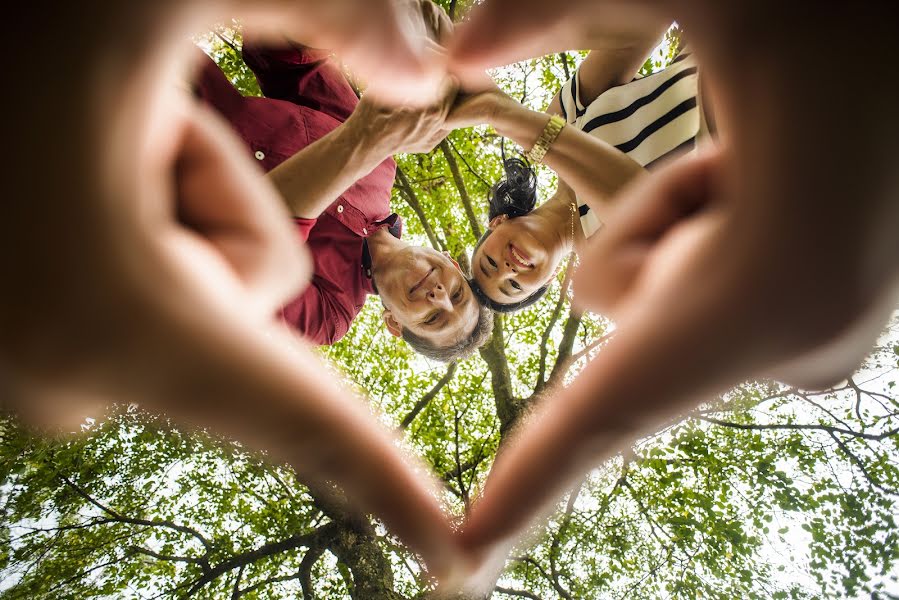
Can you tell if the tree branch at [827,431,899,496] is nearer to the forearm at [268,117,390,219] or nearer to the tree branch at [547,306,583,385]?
the tree branch at [547,306,583,385]

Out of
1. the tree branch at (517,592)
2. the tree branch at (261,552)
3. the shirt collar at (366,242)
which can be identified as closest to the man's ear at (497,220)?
the shirt collar at (366,242)

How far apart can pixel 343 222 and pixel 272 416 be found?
6.49ft

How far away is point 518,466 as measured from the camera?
2.41ft

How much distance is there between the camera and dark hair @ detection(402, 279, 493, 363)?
3031 millimetres

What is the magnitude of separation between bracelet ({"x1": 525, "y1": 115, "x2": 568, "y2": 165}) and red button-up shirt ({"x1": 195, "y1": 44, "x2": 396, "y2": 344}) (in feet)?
3.25

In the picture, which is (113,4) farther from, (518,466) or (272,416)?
(518,466)

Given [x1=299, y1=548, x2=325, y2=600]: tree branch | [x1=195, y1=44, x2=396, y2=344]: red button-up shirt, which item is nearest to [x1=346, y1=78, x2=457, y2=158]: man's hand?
[x1=195, y1=44, x2=396, y2=344]: red button-up shirt

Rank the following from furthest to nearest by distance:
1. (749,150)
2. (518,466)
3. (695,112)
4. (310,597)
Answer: (310,597), (695,112), (518,466), (749,150)

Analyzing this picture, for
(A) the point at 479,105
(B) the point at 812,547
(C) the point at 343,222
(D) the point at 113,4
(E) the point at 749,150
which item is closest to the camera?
(D) the point at 113,4

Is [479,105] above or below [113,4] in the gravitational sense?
above

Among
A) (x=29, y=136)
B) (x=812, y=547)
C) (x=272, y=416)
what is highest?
(x=29, y=136)

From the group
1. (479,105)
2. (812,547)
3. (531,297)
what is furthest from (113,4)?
(812,547)

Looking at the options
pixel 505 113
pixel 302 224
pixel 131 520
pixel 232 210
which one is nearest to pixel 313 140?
pixel 302 224

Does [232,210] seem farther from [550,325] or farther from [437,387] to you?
[437,387]
